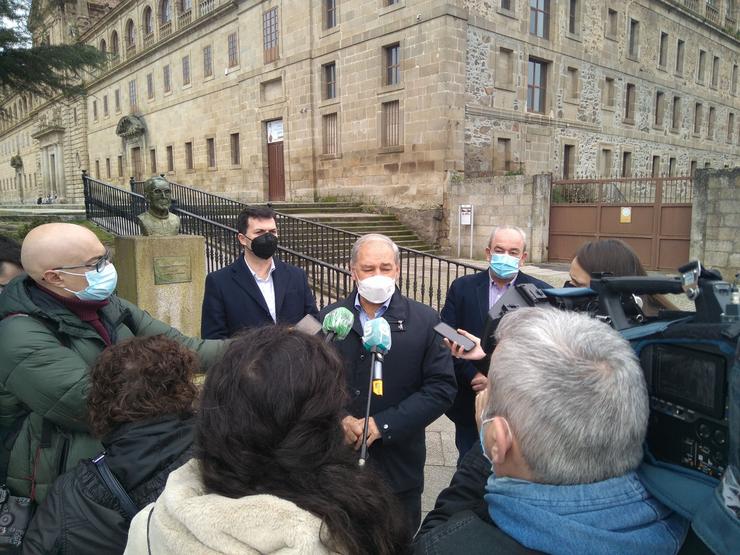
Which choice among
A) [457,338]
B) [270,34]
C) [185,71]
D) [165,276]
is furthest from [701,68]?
[457,338]

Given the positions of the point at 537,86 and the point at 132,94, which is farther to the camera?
the point at 132,94

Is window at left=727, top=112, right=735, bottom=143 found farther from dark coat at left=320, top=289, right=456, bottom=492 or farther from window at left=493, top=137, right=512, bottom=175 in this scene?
dark coat at left=320, top=289, right=456, bottom=492

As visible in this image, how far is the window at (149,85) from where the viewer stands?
1190 inches

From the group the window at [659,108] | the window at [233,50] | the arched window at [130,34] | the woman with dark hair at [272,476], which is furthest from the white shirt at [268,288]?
the arched window at [130,34]

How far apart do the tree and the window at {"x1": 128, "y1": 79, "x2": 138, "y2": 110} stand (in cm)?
2487

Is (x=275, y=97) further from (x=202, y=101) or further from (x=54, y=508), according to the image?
(x=54, y=508)

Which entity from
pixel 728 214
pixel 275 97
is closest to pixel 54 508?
pixel 728 214

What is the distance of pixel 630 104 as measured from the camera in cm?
2327

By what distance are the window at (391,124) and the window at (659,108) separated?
14928 millimetres

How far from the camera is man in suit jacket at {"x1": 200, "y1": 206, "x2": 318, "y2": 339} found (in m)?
3.53

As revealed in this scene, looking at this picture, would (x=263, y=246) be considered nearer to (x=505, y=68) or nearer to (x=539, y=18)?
(x=505, y=68)

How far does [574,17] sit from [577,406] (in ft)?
74.4

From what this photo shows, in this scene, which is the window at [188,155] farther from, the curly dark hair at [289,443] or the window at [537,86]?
the curly dark hair at [289,443]

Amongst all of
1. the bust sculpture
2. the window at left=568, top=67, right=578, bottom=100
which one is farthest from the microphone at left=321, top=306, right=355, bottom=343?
the window at left=568, top=67, right=578, bottom=100
